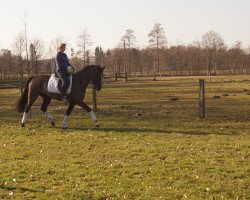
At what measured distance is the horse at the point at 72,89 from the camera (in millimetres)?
16781

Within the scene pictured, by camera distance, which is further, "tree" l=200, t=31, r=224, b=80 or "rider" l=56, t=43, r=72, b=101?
"tree" l=200, t=31, r=224, b=80

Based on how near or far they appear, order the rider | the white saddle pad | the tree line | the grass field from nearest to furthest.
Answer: the grass field < the rider < the white saddle pad < the tree line

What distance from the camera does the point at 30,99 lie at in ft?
57.4

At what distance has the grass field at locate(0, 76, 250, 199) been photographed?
8453 mm

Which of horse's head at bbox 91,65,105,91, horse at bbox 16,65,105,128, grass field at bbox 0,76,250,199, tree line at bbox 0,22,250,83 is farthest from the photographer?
tree line at bbox 0,22,250,83

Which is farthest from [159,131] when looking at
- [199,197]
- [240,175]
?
[199,197]

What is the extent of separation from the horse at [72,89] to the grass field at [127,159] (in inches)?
31.0

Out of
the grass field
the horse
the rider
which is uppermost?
the rider

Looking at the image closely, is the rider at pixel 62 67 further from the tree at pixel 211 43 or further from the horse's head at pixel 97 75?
the tree at pixel 211 43

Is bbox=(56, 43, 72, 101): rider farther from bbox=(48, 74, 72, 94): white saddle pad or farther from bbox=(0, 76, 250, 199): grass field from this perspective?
bbox=(0, 76, 250, 199): grass field

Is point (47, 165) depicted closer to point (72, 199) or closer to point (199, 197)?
point (72, 199)

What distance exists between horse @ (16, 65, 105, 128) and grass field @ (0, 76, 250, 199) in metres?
0.79

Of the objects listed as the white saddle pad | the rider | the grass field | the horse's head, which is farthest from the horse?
the grass field

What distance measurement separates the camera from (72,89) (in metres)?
16.7
